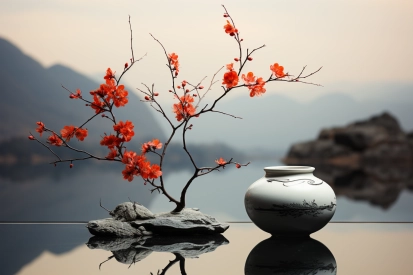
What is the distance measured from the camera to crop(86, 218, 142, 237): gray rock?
163cm

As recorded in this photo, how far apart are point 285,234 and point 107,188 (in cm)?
123

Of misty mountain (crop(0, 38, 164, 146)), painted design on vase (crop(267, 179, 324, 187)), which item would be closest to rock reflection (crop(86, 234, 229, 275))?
painted design on vase (crop(267, 179, 324, 187))

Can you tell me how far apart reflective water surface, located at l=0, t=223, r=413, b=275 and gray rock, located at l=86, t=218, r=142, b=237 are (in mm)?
29

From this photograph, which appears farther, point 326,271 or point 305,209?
point 305,209

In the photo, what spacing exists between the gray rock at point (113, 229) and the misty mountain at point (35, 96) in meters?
0.84

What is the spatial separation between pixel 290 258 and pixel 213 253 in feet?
0.69

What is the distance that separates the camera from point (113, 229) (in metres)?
1.64

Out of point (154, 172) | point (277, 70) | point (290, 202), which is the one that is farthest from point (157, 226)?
point (277, 70)

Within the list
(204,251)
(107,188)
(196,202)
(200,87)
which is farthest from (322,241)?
(107,188)

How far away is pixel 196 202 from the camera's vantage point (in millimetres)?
2469

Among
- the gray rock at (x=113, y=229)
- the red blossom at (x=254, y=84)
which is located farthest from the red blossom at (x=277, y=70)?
the gray rock at (x=113, y=229)

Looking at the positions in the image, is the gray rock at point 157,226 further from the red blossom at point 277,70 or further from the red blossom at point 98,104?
the red blossom at point 277,70

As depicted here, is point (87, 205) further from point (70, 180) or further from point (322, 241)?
point (322, 241)

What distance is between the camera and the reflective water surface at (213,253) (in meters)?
1.27
